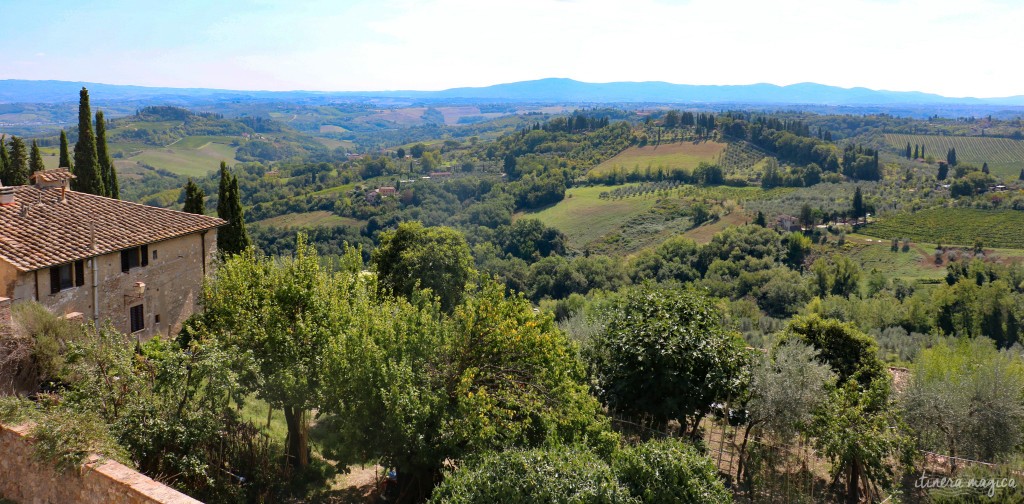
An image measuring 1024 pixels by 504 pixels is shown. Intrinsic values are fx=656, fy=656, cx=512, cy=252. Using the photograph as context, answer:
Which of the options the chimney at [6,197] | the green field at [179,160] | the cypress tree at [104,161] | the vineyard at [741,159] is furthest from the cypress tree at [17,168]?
the green field at [179,160]

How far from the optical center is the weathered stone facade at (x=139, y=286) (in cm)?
1622

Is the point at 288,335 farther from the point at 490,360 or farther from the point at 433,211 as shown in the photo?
the point at 433,211

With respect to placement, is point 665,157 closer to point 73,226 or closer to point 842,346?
point 842,346

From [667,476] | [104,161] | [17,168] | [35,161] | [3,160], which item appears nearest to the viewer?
[667,476]

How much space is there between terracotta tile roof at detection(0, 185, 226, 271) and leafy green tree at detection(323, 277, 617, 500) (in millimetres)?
8777

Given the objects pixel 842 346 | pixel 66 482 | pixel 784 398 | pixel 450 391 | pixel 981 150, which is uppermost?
pixel 981 150

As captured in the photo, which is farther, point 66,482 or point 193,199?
point 193,199

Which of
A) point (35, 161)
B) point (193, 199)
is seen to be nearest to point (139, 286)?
point (193, 199)

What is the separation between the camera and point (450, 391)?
1288 cm

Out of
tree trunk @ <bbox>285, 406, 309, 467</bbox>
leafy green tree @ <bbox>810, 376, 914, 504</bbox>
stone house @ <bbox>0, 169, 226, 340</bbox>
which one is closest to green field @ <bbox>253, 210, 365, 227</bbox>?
stone house @ <bbox>0, 169, 226, 340</bbox>

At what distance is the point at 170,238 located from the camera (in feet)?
66.9

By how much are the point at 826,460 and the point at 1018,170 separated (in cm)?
16060

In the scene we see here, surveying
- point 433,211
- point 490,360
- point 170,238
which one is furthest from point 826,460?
point 433,211

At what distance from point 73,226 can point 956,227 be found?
102 meters
